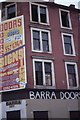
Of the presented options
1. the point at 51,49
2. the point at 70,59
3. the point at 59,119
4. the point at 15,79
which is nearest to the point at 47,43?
the point at 51,49

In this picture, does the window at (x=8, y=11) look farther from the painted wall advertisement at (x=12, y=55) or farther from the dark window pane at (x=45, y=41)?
the dark window pane at (x=45, y=41)

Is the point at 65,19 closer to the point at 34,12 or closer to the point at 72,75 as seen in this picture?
the point at 34,12

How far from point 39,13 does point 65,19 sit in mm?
2757

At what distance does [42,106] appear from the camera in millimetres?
19750

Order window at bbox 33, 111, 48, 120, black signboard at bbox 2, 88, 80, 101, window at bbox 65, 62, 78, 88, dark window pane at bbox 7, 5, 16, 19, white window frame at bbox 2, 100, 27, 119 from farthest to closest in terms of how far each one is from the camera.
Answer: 1. dark window pane at bbox 7, 5, 16, 19
2. window at bbox 65, 62, 78, 88
3. window at bbox 33, 111, 48, 120
4. black signboard at bbox 2, 88, 80, 101
5. white window frame at bbox 2, 100, 27, 119

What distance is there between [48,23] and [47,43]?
172cm

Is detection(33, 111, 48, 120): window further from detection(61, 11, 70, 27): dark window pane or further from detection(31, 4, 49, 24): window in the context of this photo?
detection(61, 11, 70, 27): dark window pane

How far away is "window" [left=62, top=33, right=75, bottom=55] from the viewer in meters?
22.5

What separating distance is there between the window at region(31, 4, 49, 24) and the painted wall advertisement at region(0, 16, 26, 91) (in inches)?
48.4

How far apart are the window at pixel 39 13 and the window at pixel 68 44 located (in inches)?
83.8

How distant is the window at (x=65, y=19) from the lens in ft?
75.7

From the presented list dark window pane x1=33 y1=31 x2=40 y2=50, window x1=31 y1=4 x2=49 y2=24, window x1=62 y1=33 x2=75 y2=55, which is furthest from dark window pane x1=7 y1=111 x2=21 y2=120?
window x1=31 y1=4 x2=49 y2=24

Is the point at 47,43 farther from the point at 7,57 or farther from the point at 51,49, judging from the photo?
the point at 7,57

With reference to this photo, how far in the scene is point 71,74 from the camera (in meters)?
22.1
